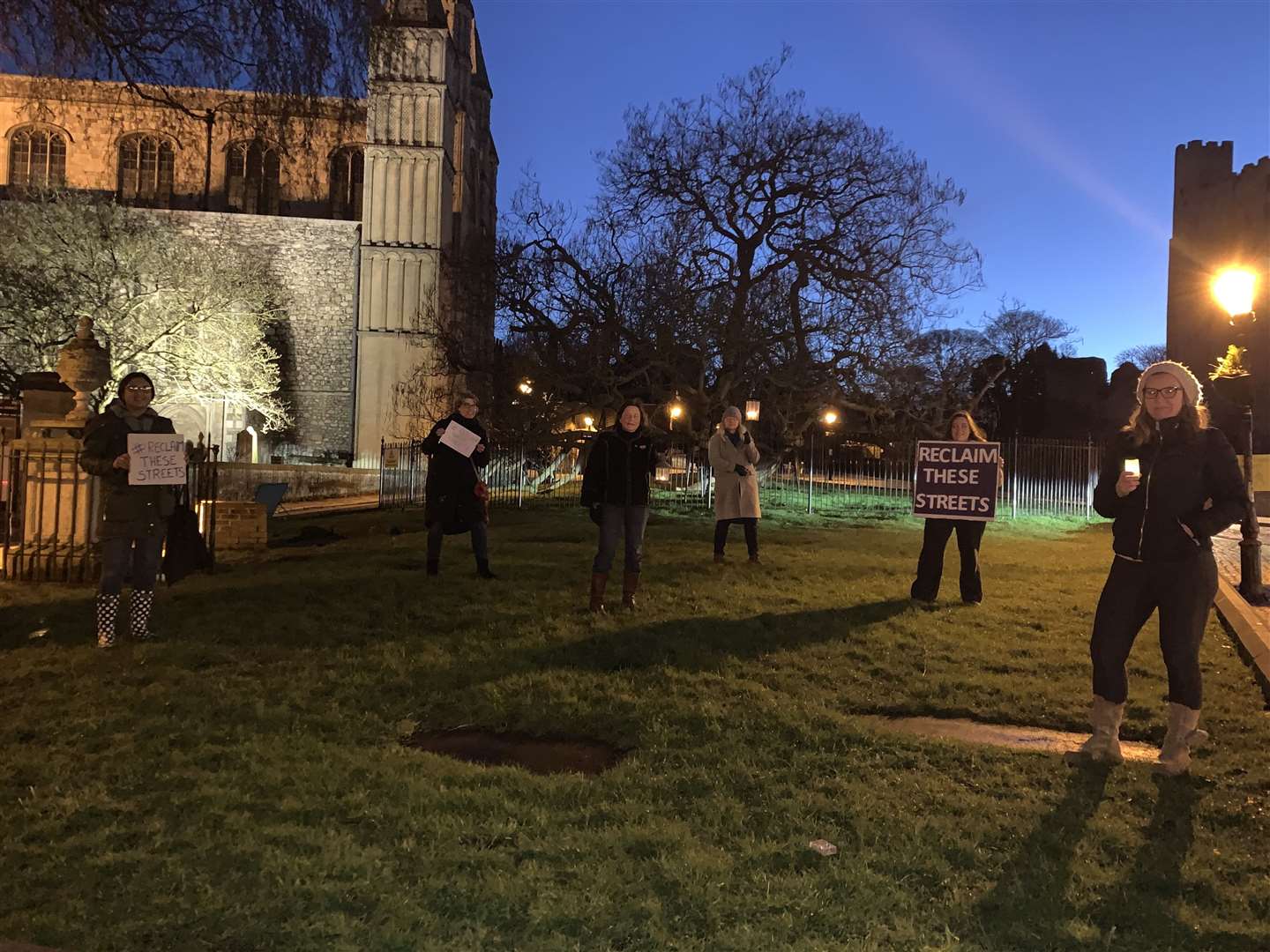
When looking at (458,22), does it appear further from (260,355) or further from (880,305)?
(880,305)

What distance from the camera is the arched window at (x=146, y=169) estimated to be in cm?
3259

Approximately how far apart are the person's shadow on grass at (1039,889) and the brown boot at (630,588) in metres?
3.76

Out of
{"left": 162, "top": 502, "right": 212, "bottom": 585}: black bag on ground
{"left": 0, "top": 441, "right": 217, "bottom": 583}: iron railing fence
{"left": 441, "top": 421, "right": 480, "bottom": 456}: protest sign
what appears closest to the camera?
{"left": 162, "top": 502, "right": 212, "bottom": 585}: black bag on ground

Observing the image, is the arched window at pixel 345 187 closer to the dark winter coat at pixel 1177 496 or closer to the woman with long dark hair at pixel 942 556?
the woman with long dark hair at pixel 942 556

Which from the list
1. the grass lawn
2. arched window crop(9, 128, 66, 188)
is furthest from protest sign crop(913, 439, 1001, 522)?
arched window crop(9, 128, 66, 188)

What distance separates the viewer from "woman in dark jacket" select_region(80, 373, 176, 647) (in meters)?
5.34

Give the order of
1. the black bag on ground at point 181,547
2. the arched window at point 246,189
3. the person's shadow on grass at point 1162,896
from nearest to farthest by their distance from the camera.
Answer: the person's shadow on grass at point 1162,896 → the black bag on ground at point 181,547 → the arched window at point 246,189

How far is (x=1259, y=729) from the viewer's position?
13.6ft

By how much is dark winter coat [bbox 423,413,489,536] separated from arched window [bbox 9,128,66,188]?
33.1m

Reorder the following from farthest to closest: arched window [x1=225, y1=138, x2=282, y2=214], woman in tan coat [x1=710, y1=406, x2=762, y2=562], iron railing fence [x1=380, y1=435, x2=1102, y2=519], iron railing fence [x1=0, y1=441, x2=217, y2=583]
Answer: arched window [x1=225, y1=138, x2=282, y2=214]
iron railing fence [x1=380, y1=435, x2=1102, y2=519]
woman in tan coat [x1=710, y1=406, x2=762, y2=562]
iron railing fence [x1=0, y1=441, x2=217, y2=583]

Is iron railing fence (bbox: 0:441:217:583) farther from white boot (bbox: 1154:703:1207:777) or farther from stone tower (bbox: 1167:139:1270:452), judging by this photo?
stone tower (bbox: 1167:139:1270:452)

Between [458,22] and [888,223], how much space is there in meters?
21.7

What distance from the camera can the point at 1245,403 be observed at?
27.3 feet

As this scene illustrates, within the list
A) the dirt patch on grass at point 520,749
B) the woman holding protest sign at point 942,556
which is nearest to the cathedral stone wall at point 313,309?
the woman holding protest sign at point 942,556
